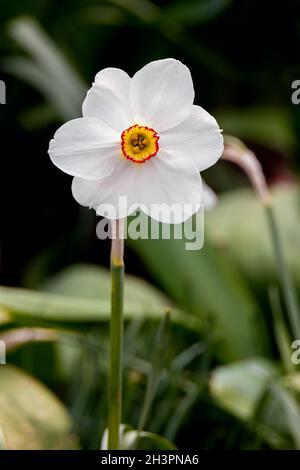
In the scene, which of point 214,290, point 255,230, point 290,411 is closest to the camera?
point 290,411

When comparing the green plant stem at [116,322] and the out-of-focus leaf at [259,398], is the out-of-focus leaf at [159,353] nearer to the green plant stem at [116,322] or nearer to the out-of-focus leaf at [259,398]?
the green plant stem at [116,322]

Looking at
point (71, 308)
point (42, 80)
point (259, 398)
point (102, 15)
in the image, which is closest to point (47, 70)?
point (42, 80)

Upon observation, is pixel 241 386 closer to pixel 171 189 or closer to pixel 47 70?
pixel 171 189

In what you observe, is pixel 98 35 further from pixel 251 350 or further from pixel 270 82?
pixel 251 350

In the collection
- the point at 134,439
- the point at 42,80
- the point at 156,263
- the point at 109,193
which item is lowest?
the point at 134,439

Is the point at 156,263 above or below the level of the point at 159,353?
above

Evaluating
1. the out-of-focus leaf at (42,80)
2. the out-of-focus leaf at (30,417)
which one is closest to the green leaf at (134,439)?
the out-of-focus leaf at (30,417)

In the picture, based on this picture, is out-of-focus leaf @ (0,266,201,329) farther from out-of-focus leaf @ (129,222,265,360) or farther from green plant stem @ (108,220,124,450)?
green plant stem @ (108,220,124,450)
